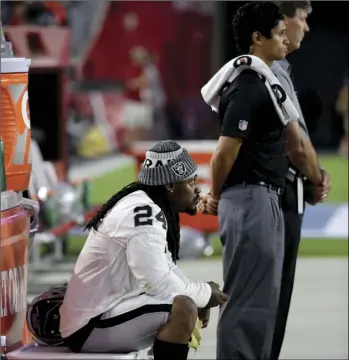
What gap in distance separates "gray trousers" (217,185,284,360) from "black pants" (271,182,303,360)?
0.23 meters

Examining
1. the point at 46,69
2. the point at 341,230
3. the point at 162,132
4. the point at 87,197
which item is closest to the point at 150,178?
the point at 87,197

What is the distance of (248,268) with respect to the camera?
5844mm

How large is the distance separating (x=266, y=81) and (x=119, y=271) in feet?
4.21

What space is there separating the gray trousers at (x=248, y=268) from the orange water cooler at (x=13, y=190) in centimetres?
106

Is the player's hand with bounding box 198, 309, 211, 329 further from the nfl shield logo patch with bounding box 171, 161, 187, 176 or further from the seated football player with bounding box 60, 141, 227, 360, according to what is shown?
the nfl shield logo patch with bounding box 171, 161, 187, 176

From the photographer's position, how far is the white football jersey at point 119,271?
4.89m

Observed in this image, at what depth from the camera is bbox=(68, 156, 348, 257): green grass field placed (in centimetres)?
1203

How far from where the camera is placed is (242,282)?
231 inches

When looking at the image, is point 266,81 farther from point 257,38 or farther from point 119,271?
point 119,271

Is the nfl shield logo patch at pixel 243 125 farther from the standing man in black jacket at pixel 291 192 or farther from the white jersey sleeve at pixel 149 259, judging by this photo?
A: the white jersey sleeve at pixel 149 259

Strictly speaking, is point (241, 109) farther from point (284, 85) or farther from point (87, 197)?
point (87, 197)

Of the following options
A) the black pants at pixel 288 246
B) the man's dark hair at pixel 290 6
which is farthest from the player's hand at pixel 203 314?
the man's dark hair at pixel 290 6

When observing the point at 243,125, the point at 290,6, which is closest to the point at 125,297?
the point at 243,125

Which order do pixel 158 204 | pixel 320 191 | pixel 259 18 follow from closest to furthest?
pixel 158 204 → pixel 259 18 → pixel 320 191
